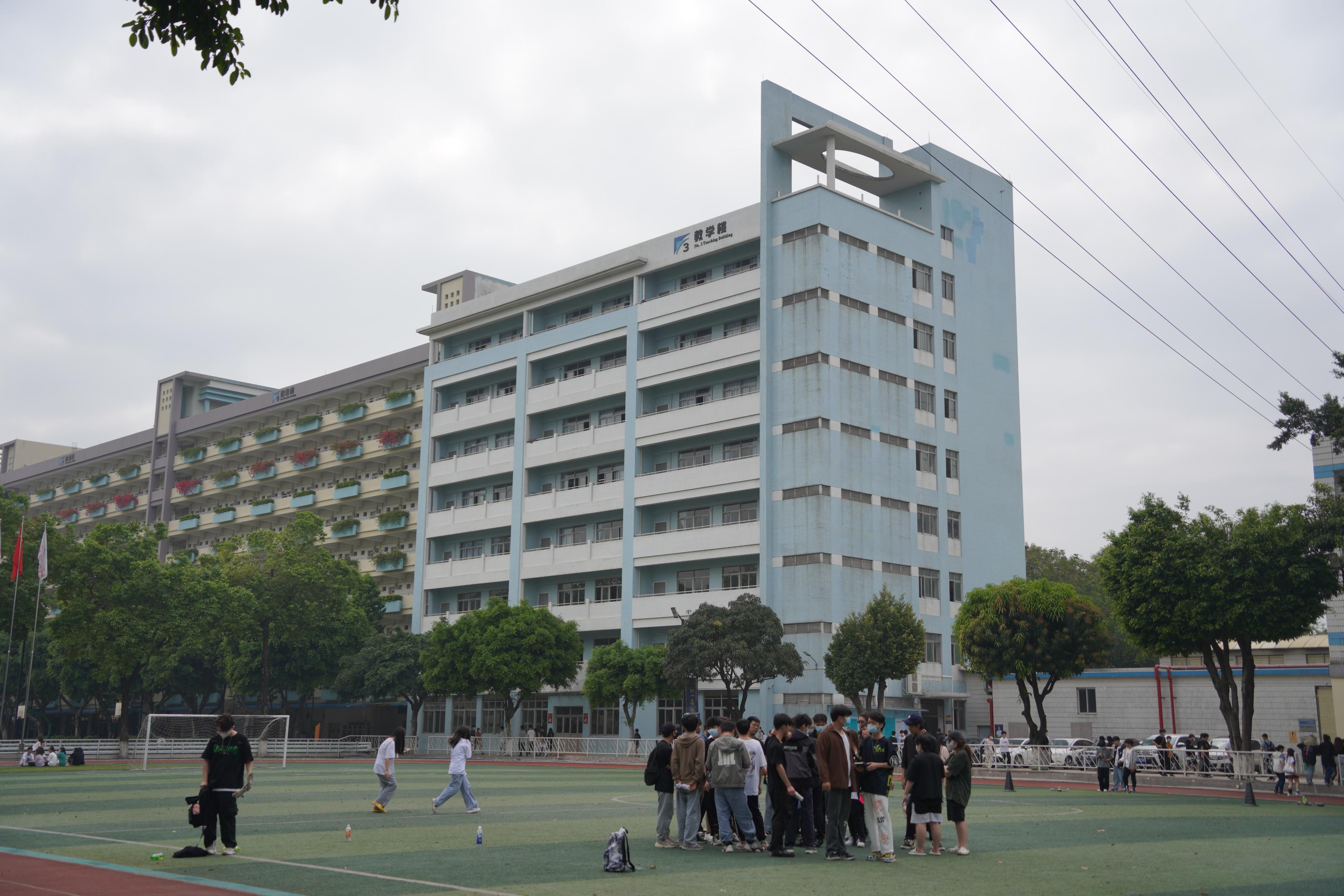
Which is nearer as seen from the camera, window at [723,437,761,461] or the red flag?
the red flag

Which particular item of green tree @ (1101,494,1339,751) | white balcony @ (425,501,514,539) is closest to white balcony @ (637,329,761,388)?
Answer: white balcony @ (425,501,514,539)

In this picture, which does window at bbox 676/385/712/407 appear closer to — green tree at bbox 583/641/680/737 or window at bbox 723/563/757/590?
window at bbox 723/563/757/590

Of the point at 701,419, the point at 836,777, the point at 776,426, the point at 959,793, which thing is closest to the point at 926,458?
the point at 776,426

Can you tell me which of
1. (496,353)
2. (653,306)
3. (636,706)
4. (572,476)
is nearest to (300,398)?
(496,353)

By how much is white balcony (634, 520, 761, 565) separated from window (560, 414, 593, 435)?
9.03m

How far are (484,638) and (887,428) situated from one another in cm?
2368

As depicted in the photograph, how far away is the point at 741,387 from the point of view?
6316 centimetres

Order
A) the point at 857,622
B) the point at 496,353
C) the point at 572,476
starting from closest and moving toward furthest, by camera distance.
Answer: the point at 857,622 < the point at 572,476 < the point at 496,353

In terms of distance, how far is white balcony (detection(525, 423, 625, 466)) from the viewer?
67688 mm

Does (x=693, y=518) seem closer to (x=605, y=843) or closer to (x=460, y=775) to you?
(x=460, y=775)

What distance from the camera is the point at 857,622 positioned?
167 ft

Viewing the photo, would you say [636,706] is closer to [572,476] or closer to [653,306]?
[572,476]

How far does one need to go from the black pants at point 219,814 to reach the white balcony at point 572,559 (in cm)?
5020

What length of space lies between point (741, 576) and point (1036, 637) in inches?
661
